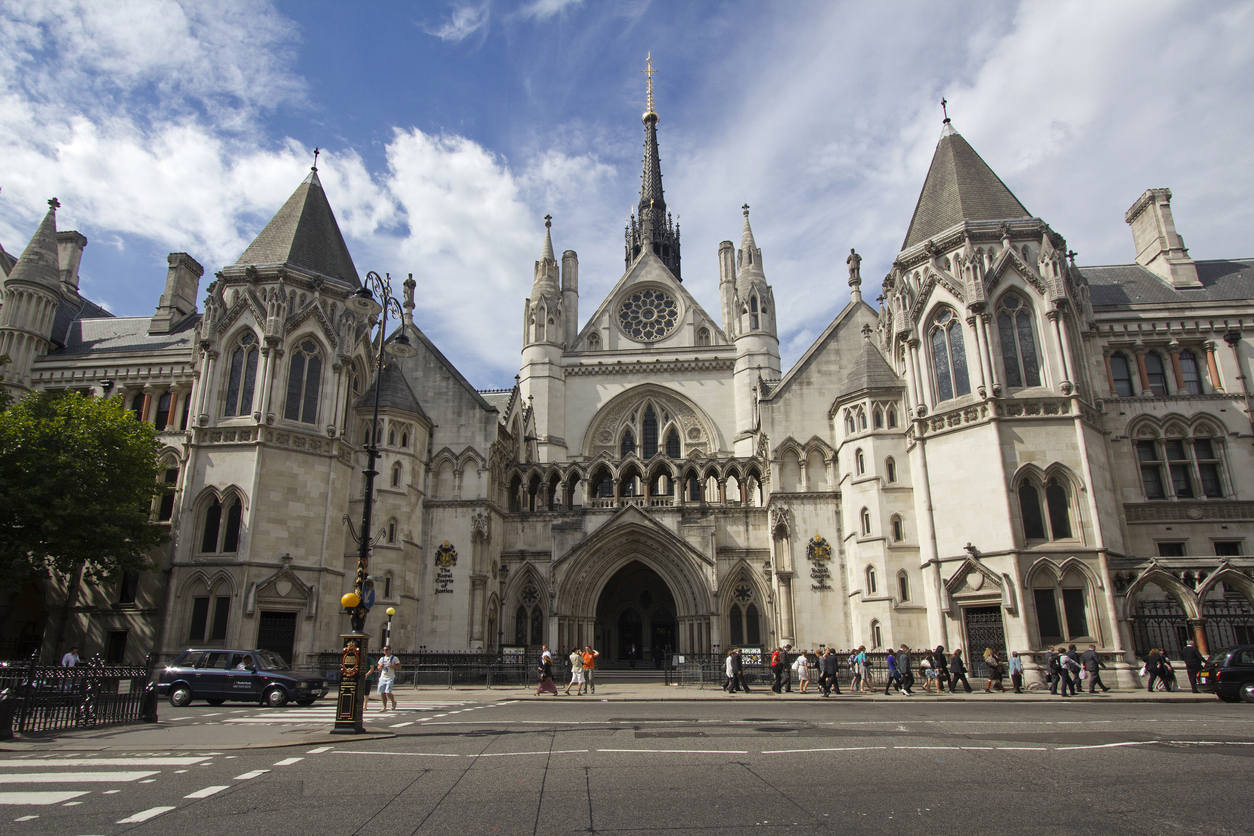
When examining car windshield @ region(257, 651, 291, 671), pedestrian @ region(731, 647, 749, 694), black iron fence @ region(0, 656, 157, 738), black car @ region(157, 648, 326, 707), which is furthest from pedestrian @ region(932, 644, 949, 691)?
black iron fence @ region(0, 656, 157, 738)

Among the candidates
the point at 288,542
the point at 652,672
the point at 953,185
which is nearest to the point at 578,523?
the point at 652,672

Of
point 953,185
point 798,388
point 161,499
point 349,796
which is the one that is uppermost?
point 953,185

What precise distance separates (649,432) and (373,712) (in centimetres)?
2554

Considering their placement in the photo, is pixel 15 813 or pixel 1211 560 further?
pixel 1211 560

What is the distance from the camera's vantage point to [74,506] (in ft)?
78.3

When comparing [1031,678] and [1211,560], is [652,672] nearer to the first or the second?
[1031,678]

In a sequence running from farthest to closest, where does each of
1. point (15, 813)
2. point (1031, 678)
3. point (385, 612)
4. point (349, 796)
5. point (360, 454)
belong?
point (360, 454) < point (385, 612) < point (1031, 678) < point (349, 796) < point (15, 813)

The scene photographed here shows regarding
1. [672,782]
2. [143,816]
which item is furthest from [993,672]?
[143,816]

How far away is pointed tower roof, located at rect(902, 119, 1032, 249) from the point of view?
28828 millimetres

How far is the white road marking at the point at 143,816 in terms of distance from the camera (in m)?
6.54

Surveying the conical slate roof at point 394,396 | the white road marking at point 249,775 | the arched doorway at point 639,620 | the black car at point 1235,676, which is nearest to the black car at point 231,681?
the white road marking at point 249,775

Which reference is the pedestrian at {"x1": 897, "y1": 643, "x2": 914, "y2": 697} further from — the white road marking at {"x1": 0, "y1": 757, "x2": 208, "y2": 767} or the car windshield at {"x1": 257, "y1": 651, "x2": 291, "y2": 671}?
the white road marking at {"x1": 0, "y1": 757, "x2": 208, "y2": 767}

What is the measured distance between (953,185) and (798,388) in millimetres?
9685

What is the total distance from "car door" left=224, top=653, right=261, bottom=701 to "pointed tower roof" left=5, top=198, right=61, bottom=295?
22.4 metres
